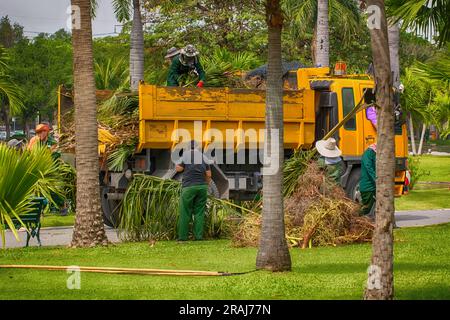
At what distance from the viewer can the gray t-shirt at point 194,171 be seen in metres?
17.4

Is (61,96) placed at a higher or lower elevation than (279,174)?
higher

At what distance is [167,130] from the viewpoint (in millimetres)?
18766

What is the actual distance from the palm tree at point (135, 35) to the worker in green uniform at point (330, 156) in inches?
275

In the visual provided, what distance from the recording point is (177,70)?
64.3 ft

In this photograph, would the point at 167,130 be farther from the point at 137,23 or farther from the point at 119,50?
the point at 119,50

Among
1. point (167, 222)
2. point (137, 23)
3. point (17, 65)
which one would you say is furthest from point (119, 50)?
point (167, 222)

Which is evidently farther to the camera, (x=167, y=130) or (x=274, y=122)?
(x=167, y=130)

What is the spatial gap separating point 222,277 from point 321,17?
19.1m

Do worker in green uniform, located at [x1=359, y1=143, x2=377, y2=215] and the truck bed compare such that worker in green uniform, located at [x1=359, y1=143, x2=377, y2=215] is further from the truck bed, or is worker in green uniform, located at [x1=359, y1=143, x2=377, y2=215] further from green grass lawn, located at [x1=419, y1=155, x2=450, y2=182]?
green grass lawn, located at [x1=419, y1=155, x2=450, y2=182]

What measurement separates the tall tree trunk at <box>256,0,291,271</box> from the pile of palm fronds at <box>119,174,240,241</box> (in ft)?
17.4

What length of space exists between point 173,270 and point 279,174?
69.3 inches

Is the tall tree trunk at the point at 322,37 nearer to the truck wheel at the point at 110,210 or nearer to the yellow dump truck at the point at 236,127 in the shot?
the yellow dump truck at the point at 236,127

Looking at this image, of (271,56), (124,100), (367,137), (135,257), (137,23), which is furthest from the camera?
(137,23)
